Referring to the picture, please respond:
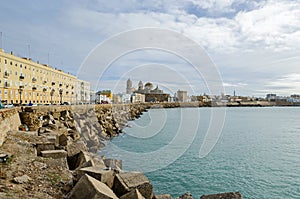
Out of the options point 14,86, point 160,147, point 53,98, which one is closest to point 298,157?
point 160,147

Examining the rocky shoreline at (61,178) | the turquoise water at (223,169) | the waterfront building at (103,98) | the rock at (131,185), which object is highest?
the waterfront building at (103,98)

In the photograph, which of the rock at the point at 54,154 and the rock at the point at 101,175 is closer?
the rock at the point at 101,175

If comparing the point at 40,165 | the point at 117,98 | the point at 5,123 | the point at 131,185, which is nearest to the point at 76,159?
the point at 40,165

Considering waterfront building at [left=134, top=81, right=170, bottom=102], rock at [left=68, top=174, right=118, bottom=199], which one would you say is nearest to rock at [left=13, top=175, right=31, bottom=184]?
rock at [left=68, top=174, right=118, bottom=199]

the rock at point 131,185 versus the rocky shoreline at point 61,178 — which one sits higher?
the rocky shoreline at point 61,178

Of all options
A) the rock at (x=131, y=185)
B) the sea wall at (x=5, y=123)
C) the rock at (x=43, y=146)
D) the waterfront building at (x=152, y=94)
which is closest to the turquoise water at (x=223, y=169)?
the rock at (x=131, y=185)

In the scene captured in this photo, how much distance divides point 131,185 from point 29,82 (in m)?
36.0

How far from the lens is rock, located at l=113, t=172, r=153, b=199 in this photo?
522cm

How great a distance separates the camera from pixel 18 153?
275 inches

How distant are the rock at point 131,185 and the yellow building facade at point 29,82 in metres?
28.3

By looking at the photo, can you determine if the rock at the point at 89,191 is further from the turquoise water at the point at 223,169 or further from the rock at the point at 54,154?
the turquoise water at the point at 223,169

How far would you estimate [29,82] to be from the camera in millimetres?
36375

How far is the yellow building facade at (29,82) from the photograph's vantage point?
30469 mm

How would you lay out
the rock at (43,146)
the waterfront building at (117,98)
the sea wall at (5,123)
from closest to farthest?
1. the rock at (43,146)
2. the sea wall at (5,123)
3. the waterfront building at (117,98)
